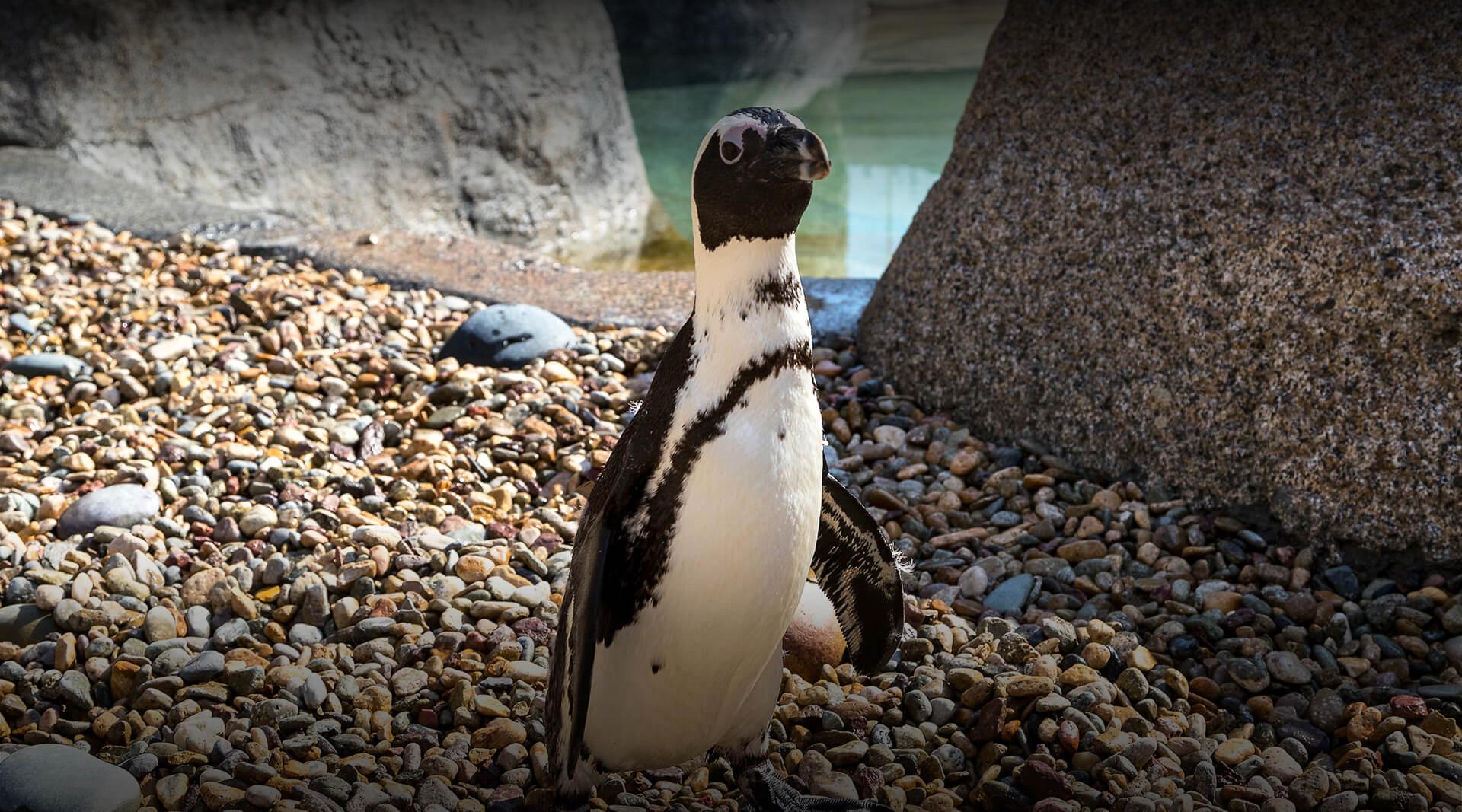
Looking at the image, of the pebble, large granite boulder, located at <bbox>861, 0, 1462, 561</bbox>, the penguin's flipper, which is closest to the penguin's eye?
the penguin's flipper

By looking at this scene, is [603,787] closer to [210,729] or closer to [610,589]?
[610,589]

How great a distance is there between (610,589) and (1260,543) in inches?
63.9

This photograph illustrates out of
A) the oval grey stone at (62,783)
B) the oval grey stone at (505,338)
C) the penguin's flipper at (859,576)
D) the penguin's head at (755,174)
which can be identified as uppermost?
the penguin's head at (755,174)

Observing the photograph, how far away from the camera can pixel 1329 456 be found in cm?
246

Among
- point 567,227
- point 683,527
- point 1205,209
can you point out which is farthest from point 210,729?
point 567,227

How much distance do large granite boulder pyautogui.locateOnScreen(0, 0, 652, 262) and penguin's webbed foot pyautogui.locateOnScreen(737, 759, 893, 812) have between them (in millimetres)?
4900

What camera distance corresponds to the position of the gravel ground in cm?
184

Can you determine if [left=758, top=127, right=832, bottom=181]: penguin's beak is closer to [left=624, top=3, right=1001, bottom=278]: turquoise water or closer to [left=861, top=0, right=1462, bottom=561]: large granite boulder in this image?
[left=861, top=0, right=1462, bottom=561]: large granite boulder

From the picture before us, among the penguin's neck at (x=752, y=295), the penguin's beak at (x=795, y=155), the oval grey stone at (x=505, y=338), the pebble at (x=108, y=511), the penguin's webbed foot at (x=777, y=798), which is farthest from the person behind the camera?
the oval grey stone at (x=505, y=338)

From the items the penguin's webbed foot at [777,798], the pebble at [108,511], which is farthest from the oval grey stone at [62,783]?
the pebble at [108,511]

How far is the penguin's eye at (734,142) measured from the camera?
1.42 meters

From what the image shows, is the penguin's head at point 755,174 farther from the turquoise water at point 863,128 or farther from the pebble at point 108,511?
the turquoise water at point 863,128

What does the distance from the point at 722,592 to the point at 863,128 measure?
1022 cm

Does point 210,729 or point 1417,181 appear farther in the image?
point 1417,181
